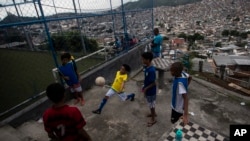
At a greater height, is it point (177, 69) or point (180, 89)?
point (177, 69)

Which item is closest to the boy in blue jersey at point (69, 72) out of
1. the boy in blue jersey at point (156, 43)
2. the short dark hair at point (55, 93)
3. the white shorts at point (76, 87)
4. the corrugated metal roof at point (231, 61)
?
the white shorts at point (76, 87)

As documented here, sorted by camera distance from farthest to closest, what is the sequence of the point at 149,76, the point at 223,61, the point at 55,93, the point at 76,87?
the point at 223,61
the point at 76,87
the point at 149,76
the point at 55,93

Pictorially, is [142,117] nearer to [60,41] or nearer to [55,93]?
[55,93]

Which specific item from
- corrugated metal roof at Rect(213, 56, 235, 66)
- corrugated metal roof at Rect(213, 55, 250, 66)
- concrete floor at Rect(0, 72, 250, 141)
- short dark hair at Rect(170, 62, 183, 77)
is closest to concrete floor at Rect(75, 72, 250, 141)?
concrete floor at Rect(0, 72, 250, 141)

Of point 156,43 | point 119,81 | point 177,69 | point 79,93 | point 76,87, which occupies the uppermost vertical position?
point 177,69

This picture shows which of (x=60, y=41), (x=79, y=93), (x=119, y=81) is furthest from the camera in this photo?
(x=60, y=41)

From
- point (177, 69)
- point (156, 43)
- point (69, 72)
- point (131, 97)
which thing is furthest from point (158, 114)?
point (156, 43)

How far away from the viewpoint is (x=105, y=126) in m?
3.87

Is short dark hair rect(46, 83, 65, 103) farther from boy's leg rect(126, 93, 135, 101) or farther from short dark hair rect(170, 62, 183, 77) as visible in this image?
boy's leg rect(126, 93, 135, 101)

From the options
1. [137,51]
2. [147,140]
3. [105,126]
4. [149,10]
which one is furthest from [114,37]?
[147,140]

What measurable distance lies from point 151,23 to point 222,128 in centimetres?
660

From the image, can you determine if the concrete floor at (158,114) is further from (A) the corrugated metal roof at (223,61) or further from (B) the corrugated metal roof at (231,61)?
(A) the corrugated metal roof at (223,61)

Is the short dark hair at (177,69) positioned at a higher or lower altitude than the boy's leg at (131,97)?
higher

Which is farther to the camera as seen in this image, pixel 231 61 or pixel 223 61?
pixel 223 61
